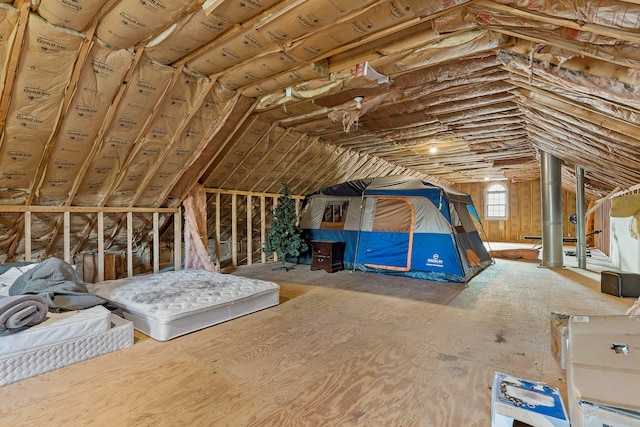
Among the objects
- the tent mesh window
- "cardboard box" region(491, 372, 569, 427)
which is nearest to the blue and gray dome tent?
the tent mesh window

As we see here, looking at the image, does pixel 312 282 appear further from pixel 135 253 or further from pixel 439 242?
pixel 135 253

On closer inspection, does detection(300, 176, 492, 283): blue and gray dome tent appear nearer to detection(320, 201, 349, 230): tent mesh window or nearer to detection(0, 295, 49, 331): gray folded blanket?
detection(320, 201, 349, 230): tent mesh window

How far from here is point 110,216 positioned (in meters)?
4.43

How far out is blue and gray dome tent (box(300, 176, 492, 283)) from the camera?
4.95 metres

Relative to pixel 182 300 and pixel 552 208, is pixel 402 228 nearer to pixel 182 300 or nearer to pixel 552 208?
pixel 552 208

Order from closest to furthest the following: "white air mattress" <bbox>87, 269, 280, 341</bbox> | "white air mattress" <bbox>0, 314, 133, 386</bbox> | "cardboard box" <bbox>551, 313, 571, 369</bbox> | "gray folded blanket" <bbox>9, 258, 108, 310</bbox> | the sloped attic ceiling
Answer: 1. "white air mattress" <bbox>0, 314, 133, 386</bbox>
2. "cardboard box" <bbox>551, 313, 571, 369</bbox>
3. the sloped attic ceiling
4. "gray folded blanket" <bbox>9, 258, 108, 310</bbox>
5. "white air mattress" <bbox>87, 269, 280, 341</bbox>

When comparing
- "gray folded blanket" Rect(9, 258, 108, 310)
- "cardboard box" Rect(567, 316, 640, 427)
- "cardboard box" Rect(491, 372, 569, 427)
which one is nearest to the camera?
"cardboard box" Rect(567, 316, 640, 427)

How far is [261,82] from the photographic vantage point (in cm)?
360

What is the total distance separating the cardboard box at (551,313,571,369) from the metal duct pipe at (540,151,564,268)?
14.5 ft

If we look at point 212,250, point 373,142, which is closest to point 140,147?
point 212,250

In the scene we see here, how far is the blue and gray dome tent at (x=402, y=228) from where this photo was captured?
16.2ft

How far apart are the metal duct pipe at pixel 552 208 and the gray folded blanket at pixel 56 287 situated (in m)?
6.99

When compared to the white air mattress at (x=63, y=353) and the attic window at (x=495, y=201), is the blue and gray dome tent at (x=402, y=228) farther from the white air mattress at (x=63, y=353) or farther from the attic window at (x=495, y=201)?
the attic window at (x=495, y=201)

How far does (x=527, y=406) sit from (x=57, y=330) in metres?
2.84
